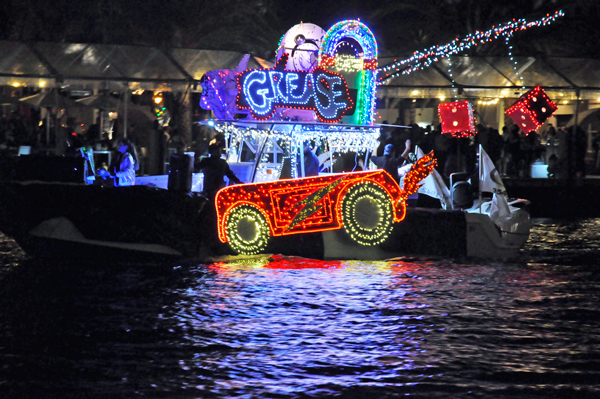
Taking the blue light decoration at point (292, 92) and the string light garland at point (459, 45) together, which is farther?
the string light garland at point (459, 45)

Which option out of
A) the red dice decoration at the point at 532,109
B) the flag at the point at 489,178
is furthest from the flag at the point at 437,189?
the red dice decoration at the point at 532,109

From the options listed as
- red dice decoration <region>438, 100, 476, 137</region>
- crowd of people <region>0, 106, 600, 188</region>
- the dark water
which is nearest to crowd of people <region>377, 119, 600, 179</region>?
crowd of people <region>0, 106, 600, 188</region>

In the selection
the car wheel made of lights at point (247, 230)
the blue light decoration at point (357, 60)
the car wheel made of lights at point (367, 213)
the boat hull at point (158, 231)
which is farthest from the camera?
the blue light decoration at point (357, 60)

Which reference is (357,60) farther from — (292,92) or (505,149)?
(505,149)

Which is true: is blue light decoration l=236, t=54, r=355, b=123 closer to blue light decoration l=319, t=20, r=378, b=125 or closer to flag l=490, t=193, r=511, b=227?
blue light decoration l=319, t=20, r=378, b=125

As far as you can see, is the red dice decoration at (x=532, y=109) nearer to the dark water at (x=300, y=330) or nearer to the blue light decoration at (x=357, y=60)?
the blue light decoration at (x=357, y=60)

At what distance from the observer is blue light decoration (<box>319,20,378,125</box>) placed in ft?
40.0

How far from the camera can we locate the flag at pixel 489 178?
1159 cm

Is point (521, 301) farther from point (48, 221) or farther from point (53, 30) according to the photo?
point (53, 30)

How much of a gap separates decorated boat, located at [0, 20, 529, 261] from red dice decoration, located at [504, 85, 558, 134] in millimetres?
10106

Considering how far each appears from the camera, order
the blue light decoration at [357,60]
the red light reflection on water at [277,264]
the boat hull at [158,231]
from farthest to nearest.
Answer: the blue light decoration at [357,60] → the boat hull at [158,231] → the red light reflection on water at [277,264]

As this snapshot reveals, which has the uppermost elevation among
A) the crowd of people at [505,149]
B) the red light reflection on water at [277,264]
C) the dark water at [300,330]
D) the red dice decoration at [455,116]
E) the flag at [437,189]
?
the red dice decoration at [455,116]

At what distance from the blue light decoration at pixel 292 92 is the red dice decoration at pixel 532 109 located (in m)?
10.9

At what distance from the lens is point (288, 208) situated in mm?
10781
